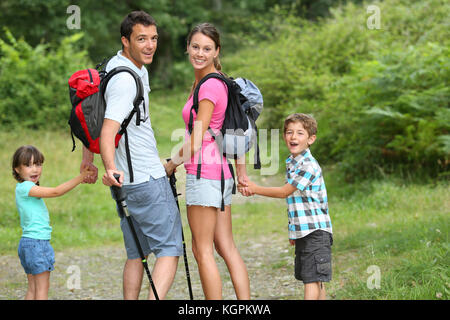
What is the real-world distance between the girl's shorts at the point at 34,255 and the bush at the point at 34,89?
38.7ft

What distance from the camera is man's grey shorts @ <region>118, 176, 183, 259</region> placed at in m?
4.02

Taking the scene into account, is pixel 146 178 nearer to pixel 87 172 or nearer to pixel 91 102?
pixel 87 172

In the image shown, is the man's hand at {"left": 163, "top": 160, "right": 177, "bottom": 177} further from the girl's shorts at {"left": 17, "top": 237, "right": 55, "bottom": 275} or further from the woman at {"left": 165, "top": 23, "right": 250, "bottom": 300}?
the girl's shorts at {"left": 17, "top": 237, "right": 55, "bottom": 275}

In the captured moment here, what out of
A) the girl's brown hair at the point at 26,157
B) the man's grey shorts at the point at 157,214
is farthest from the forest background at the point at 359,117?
the girl's brown hair at the point at 26,157

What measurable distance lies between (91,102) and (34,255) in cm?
130

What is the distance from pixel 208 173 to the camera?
13.2 feet

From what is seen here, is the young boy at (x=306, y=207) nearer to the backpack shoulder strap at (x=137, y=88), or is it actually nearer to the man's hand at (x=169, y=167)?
the man's hand at (x=169, y=167)

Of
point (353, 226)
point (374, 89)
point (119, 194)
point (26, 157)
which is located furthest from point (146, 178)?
point (374, 89)

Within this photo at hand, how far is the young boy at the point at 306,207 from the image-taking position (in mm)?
4137

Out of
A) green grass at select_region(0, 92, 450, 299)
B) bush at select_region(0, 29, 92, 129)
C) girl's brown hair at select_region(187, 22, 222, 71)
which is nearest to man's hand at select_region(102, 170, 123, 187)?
girl's brown hair at select_region(187, 22, 222, 71)

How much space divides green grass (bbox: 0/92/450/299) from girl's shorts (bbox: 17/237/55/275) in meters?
2.58

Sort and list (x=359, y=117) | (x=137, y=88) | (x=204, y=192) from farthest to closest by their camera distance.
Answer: (x=359, y=117) < (x=204, y=192) < (x=137, y=88)

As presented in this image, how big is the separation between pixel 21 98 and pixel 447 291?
1382cm
